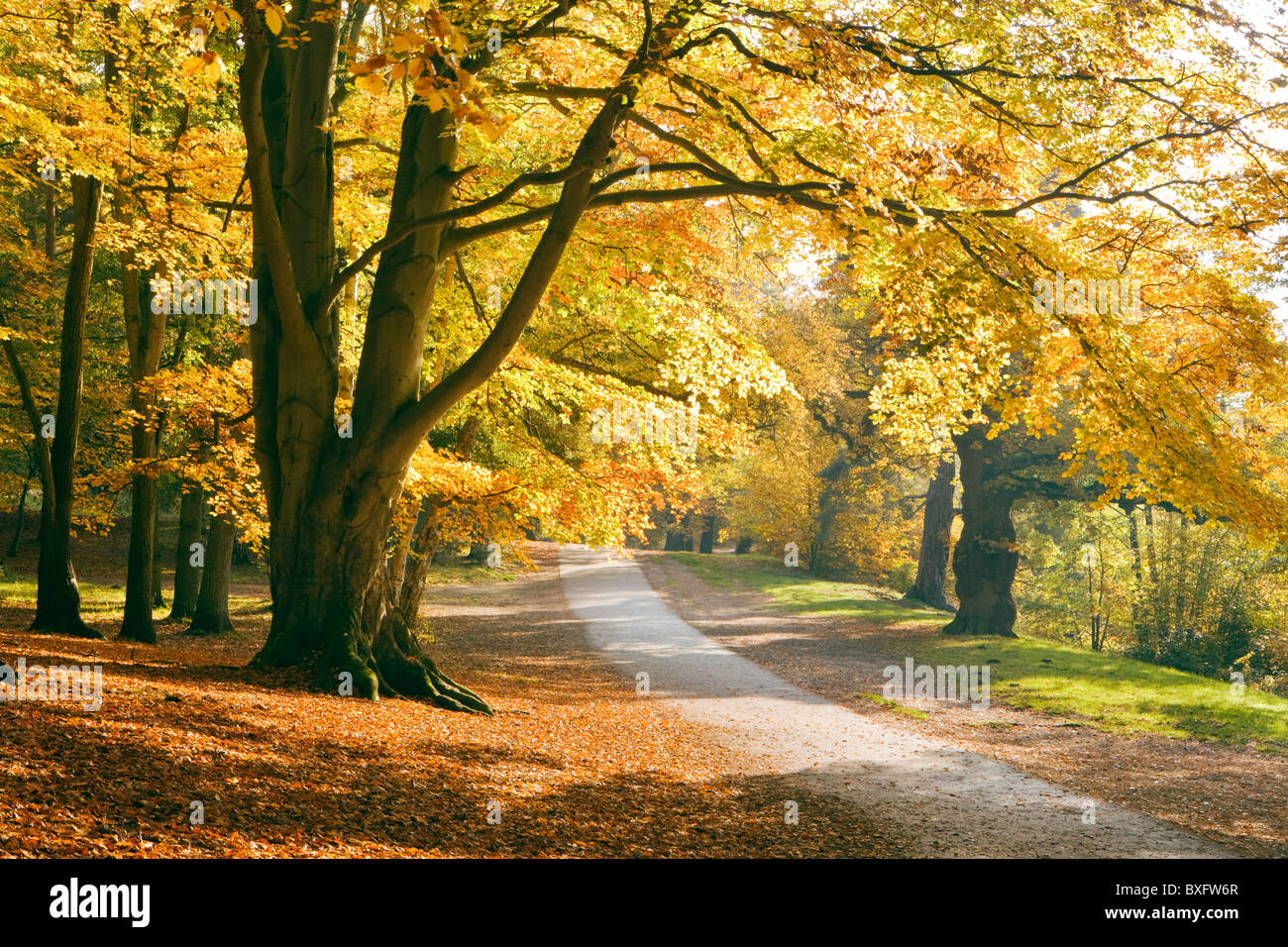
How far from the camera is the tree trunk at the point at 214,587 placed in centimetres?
1669

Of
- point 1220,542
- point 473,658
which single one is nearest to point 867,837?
point 473,658

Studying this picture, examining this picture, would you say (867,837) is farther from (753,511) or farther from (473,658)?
(753,511)

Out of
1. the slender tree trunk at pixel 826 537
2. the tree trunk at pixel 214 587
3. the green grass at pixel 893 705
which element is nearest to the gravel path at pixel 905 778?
the green grass at pixel 893 705

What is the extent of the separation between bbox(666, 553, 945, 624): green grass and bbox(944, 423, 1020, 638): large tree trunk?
2.27m

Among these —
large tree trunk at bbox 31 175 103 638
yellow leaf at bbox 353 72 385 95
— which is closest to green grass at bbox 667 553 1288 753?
large tree trunk at bbox 31 175 103 638

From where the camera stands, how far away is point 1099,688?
15109 millimetres

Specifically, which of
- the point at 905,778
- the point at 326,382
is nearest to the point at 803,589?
the point at 905,778

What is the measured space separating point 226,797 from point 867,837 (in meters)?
4.29

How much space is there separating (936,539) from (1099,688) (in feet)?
40.4

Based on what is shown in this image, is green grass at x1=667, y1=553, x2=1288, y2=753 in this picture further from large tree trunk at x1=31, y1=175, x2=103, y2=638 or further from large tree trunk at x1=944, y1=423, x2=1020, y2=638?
large tree trunk at x1=31, y1=175, x2=103, y2=638

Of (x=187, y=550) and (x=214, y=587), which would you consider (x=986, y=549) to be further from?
(x=187, y=550)

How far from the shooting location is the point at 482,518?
12.7 metres

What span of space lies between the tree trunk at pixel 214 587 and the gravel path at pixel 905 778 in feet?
24.9

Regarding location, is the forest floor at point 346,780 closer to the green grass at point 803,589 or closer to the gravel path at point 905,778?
the gravel path at point 905,778
